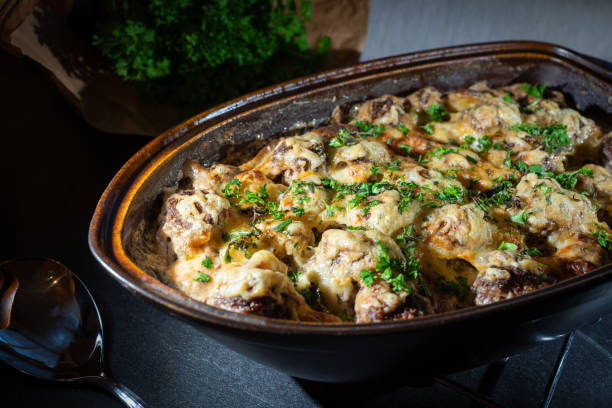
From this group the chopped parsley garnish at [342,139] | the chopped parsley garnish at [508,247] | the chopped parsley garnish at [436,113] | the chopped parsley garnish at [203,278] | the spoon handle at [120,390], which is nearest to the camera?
the chopped parsley garnish at [203,278]

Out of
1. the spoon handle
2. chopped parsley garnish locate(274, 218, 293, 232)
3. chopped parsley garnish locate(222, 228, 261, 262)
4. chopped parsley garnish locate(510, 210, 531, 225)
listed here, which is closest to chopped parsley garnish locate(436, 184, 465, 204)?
chopped parsley garnish locate(510, 210, 531, 225)

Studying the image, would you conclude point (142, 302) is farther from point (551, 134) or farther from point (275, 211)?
point (551, 134)

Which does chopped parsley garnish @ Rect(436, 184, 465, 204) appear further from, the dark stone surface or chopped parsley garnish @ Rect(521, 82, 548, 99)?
chopped parsley garnish @ Rect(521, 82, 548, 99)

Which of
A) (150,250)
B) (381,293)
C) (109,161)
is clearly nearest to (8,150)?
(109,161)

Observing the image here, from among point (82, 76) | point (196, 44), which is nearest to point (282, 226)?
point (196, 44)

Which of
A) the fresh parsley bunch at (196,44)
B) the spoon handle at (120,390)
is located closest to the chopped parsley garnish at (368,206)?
the spoon handle at (120,390)

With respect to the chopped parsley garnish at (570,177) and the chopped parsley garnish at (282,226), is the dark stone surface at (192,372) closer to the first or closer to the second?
the chopped parsley garnish at (282,226)
